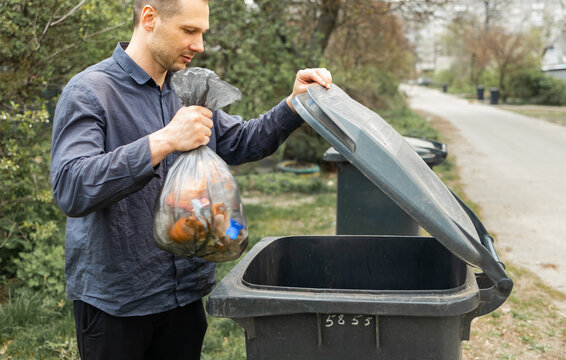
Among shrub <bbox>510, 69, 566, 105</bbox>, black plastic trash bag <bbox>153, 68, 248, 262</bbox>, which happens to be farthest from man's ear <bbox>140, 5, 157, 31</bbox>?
shrub <bbox>510, 69, 566, 105</bbox>

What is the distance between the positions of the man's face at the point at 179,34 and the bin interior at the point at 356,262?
0.89m

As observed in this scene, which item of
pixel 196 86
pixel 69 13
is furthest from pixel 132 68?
pixel 69 13

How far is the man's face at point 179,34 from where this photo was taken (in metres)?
1.72

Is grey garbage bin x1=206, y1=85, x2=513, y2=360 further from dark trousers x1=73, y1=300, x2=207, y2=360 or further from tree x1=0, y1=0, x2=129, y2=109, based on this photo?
tree x1=0, y1=0, x2=129, y2=109

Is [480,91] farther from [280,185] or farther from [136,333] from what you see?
[136,333]

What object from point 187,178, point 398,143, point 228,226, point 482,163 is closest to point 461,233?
point 398,143

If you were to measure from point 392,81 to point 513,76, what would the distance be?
1449cm

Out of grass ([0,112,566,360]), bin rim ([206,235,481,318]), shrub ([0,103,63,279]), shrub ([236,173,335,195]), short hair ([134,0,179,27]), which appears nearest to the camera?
bin rim ([206,235,481,318])

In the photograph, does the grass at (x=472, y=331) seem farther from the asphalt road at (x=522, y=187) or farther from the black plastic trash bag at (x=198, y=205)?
the black plastic trash bag at (x=198, y=205)

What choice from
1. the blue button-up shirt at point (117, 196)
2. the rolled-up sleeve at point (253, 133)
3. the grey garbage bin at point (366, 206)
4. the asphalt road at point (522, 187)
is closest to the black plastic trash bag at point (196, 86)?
the blue button-up shirt at point (117, 196)

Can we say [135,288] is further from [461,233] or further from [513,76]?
[513,76]

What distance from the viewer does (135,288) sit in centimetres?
179

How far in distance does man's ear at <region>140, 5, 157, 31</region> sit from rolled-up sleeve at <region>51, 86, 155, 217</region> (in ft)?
1.32

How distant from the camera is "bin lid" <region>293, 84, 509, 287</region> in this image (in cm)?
160
